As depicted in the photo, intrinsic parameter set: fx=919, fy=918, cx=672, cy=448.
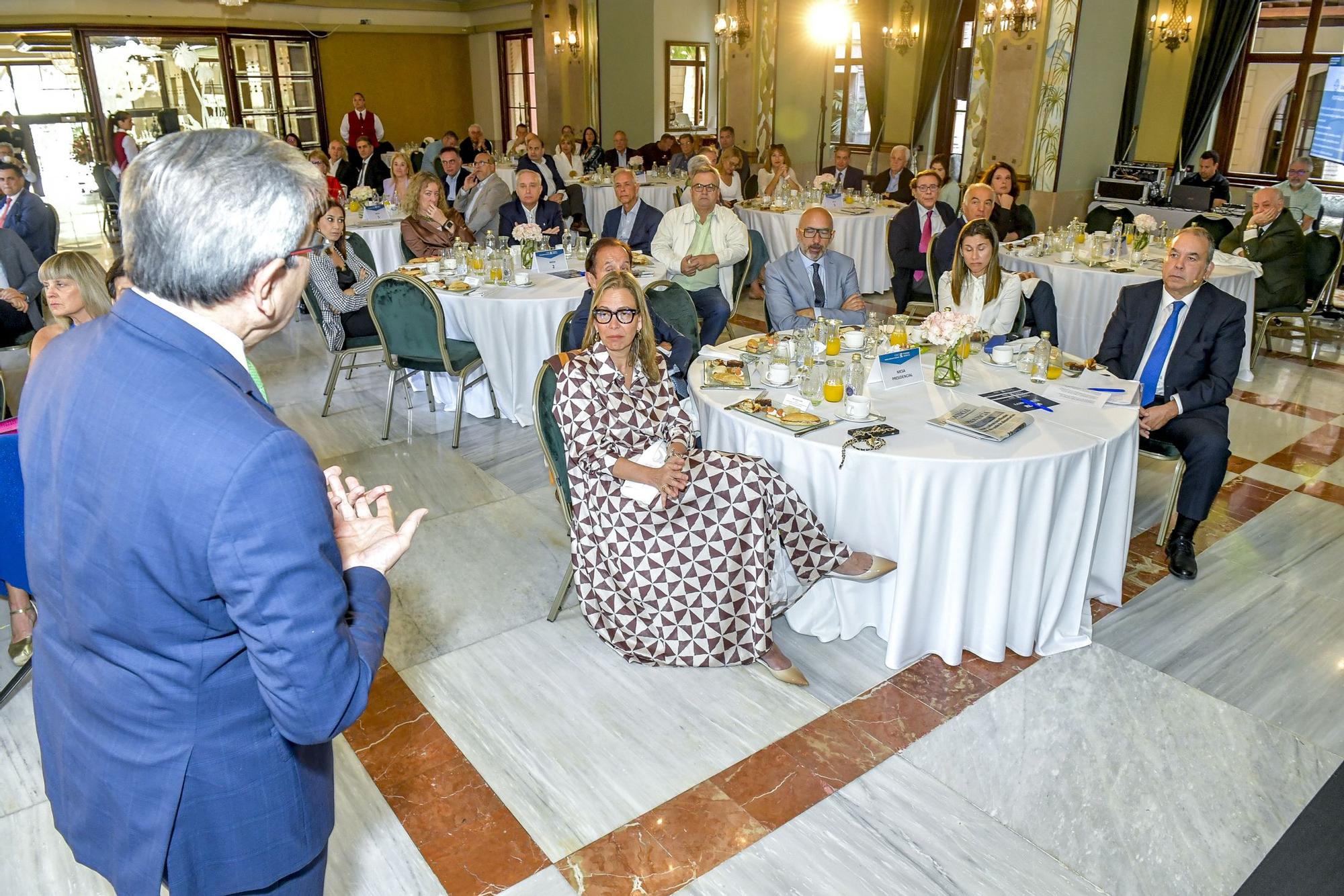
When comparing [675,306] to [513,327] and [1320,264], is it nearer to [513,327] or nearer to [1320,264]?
[513,327]

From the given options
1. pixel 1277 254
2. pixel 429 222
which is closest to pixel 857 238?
pixel 1277 254

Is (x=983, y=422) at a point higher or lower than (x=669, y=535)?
higher

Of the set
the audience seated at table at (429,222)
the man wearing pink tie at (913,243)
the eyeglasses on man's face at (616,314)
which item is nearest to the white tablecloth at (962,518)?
the eyeglasses on man's face at (616,314)

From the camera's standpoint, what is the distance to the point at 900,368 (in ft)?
11.8

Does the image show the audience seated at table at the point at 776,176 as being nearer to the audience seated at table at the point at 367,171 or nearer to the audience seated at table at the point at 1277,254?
the audience seated at table at the point at 1277,254

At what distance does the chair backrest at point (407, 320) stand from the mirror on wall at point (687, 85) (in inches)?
473

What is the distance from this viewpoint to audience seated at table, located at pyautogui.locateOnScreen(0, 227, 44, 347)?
556 centimetres

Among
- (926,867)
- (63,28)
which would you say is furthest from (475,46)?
(926,867)

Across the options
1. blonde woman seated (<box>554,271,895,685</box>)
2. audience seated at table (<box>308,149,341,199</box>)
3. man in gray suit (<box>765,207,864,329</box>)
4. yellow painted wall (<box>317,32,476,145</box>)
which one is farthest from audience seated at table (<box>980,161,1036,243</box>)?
yellow painted wall (<box>317,32,476,145</box>)

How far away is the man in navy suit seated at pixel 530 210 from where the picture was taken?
7043 mm

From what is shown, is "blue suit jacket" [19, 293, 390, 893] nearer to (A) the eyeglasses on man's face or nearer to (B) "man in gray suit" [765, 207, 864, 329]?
(A) the eyeglasses on man's face

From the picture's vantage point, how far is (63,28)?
14.4 metres

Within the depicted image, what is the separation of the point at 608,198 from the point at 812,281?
626 centimetres

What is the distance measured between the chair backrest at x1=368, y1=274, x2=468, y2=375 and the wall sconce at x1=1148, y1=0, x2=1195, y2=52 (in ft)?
31.8
